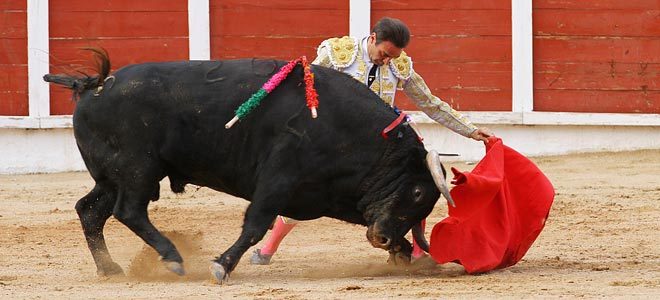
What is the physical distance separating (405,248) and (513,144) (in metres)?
5.06

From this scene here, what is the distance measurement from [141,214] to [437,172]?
124 cm

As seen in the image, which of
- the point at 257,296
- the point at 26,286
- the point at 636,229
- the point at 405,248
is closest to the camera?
the point at 257,296

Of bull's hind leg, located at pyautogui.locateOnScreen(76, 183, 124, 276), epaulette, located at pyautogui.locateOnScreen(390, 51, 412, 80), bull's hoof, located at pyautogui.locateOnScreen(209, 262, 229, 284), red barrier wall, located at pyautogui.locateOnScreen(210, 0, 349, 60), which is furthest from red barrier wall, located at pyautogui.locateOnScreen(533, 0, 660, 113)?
bull's hoof, located at pyautogui.locateOnScreen(209, 262, 229, 284)

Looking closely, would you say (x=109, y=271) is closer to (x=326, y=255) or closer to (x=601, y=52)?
(x=326, y=255)

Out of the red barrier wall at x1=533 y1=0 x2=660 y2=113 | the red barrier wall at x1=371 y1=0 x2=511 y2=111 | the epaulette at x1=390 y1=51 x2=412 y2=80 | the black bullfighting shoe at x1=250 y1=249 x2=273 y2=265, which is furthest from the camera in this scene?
the red barrier wall at x1=371 y1=0 x2=511 y2=111

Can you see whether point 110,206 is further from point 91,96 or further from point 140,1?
point 140,1

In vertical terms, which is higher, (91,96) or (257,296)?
(91,96)

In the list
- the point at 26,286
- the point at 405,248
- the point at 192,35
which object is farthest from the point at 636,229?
the point at 192,35

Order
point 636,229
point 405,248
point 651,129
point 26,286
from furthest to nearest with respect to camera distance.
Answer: point 651,129 → point 636,229 → point 405,248 → point 26,286

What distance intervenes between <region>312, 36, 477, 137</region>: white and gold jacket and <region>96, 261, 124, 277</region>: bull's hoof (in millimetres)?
1223

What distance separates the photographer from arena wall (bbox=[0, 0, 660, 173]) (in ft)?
37.7

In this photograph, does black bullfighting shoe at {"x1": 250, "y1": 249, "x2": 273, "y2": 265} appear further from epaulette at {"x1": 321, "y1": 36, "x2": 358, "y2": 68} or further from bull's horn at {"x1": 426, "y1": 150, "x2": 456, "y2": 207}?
bull's horn at {"x1": 426, "y1": 150, "x2": 456, "y2": 207}

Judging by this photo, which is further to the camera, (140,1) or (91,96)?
(140,1)

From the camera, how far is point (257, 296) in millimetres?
5723
